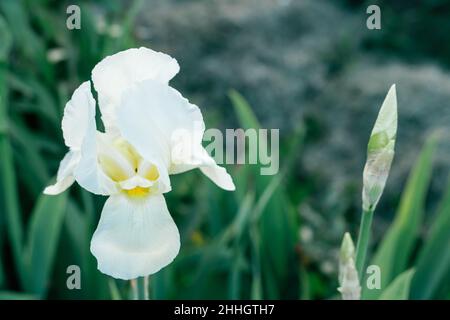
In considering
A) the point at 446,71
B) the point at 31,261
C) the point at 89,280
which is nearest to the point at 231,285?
the point at 89,280

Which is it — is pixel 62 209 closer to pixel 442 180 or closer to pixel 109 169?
pixel 109 169

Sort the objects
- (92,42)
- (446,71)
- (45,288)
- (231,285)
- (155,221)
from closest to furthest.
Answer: (155,221) < (231,285) < (45,288) < (92,42) < (446,71)

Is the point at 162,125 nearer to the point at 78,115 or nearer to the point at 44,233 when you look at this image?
the point at 78,115

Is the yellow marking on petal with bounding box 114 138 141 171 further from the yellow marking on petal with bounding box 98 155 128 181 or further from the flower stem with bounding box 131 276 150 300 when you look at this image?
the flower stem with bounding box 131 276 150 300

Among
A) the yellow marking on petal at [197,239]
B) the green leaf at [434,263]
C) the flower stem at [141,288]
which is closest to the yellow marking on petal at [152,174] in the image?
the flower stem at [141,288]

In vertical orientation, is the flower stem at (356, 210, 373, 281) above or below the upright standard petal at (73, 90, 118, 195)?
below

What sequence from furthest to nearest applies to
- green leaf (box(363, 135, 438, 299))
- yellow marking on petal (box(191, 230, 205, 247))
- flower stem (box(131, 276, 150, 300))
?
yellow marking on petal (box(191, 230, 205, 247)) < green leaf (box(363, 135, 438, 299)) < flower stem (box(131, 276, 150, 300))

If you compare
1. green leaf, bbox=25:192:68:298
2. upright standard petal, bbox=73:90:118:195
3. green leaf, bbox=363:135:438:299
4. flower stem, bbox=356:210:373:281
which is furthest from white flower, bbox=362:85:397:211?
green leaf, bbox=25:192:68:298

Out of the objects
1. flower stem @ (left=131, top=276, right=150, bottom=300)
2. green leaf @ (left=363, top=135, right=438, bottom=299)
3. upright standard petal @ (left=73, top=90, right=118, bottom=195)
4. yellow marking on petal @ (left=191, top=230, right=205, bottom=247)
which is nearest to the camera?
upright standard petal @ (left=73, top=90, right=118, bottom=195)
